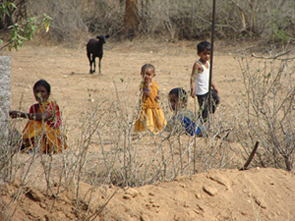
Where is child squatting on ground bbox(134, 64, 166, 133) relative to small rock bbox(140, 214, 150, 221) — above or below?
above

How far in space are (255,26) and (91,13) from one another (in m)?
7.62

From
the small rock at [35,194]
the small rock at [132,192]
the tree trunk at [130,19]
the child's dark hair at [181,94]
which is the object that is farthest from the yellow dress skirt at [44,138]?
the tree trunk at [130,19]

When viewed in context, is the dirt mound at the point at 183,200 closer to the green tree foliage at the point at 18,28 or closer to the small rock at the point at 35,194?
the small rock at the point at 35,194

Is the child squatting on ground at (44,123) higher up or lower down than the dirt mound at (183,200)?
higher up

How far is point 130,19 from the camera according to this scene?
1466 cm

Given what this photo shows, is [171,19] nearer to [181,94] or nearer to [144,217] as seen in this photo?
[181,94]

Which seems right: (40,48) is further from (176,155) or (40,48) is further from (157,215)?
(157,215)

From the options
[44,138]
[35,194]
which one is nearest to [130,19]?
[44,138]

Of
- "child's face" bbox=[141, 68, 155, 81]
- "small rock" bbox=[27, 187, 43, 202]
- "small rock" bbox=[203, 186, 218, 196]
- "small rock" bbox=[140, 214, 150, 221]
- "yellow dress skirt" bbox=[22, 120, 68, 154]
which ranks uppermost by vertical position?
"child's face" bbox=[141, 68, 155, 81]

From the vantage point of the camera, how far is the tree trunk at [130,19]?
14.5 metres

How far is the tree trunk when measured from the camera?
14.5 metres

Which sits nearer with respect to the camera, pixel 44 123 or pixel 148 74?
pixel 44 123

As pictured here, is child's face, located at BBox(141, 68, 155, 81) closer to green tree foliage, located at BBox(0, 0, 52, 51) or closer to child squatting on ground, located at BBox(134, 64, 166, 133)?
child squatting on ground, located at BBox(134, 64, 166, 133)

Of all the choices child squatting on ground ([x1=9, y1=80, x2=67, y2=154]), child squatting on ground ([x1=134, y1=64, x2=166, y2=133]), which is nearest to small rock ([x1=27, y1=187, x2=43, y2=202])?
child squatting on ground ([x1=9, y1=80, x2=67, y2=154])
